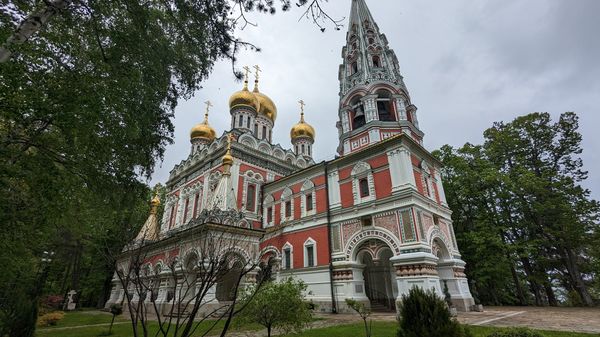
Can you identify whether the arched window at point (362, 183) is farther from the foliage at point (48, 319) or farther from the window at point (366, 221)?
the foliage at point (48, 319)

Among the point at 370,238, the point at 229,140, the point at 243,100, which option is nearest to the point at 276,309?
the point at 370,238

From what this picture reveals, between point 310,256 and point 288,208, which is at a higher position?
point 288,208

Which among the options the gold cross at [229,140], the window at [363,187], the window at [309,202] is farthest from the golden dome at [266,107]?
the window at [363,187]

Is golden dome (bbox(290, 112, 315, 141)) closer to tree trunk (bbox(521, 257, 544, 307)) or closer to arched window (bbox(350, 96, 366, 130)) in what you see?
arched window (bbox(350, 96, 366, 130))

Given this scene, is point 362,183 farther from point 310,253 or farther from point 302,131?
point 302,131

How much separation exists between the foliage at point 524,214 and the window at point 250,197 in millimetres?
13346

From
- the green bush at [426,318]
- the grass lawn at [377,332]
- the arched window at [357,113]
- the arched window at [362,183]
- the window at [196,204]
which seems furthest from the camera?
the window at [196,204]

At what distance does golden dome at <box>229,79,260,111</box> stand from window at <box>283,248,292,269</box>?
44.2 ft

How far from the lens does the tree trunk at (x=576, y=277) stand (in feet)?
55.3

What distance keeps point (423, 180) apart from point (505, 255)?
7507mm

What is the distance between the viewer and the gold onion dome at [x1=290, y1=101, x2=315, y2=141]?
98.9ft

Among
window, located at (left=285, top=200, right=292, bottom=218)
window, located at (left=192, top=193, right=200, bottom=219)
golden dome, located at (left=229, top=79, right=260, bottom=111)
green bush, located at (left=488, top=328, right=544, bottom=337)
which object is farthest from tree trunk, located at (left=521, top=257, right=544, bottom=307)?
golden dome, located at (left=229, top=79, right=260, bottom=111)

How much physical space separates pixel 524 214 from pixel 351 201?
12249mm

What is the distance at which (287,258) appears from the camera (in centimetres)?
1761
